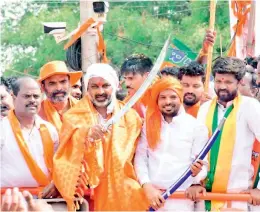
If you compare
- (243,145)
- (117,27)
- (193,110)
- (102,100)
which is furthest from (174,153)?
(117,27)

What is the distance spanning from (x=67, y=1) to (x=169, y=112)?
→ 1796 cm

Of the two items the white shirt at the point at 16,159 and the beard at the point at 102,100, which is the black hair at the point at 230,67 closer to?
the beard at the point at 102,100

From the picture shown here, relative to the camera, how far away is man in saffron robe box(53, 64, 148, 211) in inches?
231

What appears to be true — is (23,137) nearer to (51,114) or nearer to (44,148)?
(44,148)

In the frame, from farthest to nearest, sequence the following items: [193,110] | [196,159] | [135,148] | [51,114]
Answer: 1. [193,110]
2. [51,114]
3. [135,148]
4. [196,159]

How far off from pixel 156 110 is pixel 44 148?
84 centimetres

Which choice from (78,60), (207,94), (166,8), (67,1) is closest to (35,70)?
(67,1)

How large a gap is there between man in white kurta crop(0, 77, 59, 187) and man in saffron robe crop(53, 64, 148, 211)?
187mm

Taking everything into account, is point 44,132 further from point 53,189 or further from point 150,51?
point 150,51

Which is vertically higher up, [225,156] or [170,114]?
[170,114]

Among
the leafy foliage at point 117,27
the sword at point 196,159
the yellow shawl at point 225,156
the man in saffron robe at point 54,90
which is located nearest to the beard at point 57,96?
the man in saffron robe at point 54,90

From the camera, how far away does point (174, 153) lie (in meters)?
5.98

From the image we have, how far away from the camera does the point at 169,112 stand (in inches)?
238

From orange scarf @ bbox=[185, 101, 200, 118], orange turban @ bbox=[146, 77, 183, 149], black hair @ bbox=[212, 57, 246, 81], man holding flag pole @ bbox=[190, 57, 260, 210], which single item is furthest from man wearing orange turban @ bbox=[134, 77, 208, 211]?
orange scarf @ bbox=[185, 101, 200, 118]
